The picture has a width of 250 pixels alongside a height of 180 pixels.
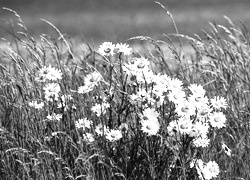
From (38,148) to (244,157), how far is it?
116cm

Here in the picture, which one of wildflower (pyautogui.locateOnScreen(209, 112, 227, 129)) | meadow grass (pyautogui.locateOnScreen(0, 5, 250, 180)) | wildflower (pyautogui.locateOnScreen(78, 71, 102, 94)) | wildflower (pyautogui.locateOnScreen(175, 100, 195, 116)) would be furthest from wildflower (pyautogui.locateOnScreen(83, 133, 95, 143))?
wildflower (pyautogui.locateOnScreen(209, 112, 227, 129))

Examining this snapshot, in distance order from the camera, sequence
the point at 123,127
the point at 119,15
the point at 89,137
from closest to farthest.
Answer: the point at 123,127, the point at 89,137, the point at 119,15

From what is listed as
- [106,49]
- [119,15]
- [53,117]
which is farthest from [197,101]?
[119,15]

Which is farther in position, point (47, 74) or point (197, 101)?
point (47, 74)

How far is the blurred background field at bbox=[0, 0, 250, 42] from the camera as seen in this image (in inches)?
544

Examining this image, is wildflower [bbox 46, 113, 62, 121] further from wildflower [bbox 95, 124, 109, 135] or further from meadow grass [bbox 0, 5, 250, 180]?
wildflower [bbox 95, 124, 109, 135]

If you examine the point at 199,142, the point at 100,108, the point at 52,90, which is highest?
the point at 52,90

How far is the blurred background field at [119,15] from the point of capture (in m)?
13.8

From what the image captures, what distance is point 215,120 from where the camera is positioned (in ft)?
10.5

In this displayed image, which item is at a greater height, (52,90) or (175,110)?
(52,90)

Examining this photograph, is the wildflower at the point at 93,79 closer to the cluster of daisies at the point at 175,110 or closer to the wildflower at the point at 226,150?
the cluster of daisies at the point at 175,110

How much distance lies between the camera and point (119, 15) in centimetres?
1616

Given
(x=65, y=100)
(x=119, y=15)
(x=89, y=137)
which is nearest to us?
(x=89, y=137)

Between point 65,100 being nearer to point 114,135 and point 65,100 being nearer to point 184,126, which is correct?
point 114,135
